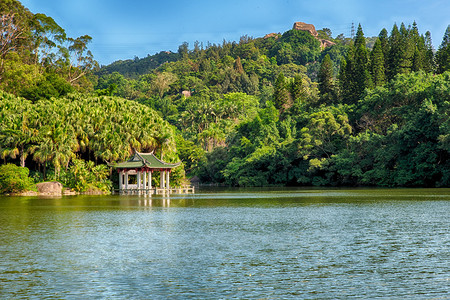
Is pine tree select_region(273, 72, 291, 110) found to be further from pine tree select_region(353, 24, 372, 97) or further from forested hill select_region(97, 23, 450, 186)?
pine tree select_region(353, 24, 372, 97)

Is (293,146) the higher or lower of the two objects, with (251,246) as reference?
higher

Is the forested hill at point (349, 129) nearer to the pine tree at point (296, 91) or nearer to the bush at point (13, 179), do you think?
the pine tree at point (296, 91)

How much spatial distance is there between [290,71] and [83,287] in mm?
169711

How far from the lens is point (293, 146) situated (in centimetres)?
7606

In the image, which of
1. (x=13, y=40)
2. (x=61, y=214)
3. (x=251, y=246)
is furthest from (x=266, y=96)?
(x=251, y=246)

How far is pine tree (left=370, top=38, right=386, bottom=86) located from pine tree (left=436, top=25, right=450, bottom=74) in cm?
882

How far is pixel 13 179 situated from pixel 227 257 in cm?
3874

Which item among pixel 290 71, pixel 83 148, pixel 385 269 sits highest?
pixel 290 71

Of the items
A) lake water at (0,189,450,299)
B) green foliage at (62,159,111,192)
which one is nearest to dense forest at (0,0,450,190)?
green foliage at (62,159,111,192)

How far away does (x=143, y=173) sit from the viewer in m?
55.3

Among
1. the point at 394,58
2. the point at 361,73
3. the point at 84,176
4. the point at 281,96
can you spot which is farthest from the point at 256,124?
the point at 84,176

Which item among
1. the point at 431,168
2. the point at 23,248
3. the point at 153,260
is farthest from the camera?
the point at 431,168

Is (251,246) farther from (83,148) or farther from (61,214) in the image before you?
(83,148)

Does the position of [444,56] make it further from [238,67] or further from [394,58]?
[238,67]
